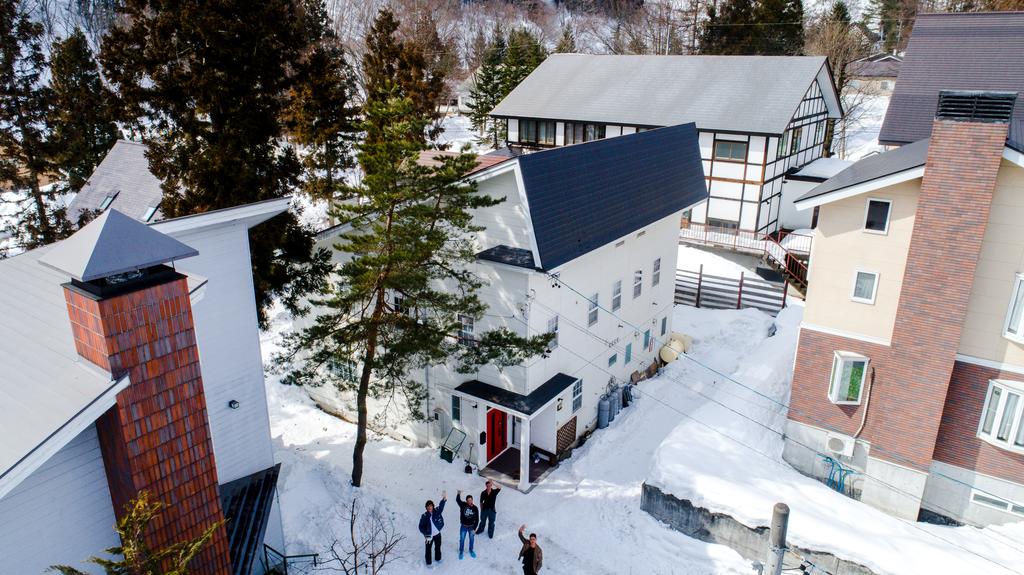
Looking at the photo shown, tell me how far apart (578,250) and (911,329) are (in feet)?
26.4

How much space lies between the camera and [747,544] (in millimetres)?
14422

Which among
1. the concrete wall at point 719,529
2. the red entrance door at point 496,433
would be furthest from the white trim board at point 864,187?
the red entrance door at point 496,433

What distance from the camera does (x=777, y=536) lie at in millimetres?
8703

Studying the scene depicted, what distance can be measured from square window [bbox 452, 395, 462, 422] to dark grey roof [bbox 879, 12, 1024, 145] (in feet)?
62.2

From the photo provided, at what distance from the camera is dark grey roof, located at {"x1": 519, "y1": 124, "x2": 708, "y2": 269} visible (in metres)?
16.5

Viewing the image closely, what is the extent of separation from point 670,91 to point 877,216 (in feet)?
75.2

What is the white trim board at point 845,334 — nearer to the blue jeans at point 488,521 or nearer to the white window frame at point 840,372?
the white window frame at point 840,372

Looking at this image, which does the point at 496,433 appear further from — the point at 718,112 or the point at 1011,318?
the point at 718,112

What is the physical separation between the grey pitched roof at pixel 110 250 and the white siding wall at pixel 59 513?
2.48 m

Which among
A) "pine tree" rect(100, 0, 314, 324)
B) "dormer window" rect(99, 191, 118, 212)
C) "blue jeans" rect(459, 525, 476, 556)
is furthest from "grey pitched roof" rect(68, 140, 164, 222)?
"blue jeans" rect(459, 525, 476, 556)

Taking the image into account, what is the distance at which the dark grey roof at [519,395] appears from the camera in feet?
55.8

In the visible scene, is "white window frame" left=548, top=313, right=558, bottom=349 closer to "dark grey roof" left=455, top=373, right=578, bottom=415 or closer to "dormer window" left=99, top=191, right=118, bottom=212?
"dark grey roof" left=455, top=373, right=578, bottom=415

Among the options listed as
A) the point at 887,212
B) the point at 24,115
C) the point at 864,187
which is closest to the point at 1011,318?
the point at 887,212

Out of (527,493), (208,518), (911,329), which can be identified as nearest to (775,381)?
(911,329)
